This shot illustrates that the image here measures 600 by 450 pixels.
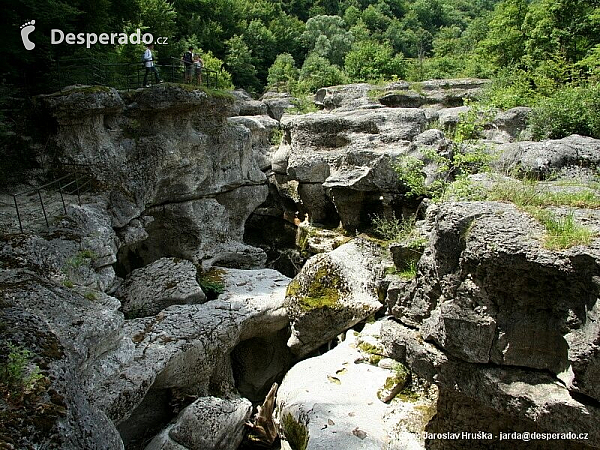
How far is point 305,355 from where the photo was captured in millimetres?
11742

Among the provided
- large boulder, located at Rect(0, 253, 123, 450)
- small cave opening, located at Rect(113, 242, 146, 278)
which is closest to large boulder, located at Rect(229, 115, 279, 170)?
small cave opening, located at Rect(113, 242, 146, 278)

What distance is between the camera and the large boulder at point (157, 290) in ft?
37.4

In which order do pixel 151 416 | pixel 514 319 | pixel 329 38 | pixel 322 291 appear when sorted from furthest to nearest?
pixel 329 38, pixel 322 291, pixel 151 416, pixel 514 319

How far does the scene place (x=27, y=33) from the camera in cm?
1212

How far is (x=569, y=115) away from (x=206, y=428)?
13.0 metres

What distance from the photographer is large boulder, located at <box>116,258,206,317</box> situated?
1141cm

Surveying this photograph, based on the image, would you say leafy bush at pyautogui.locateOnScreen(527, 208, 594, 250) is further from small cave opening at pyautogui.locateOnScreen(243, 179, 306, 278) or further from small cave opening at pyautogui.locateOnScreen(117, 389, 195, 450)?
small cave opening at pyautogui.locateOnScreen(243, 179, 306, 278)

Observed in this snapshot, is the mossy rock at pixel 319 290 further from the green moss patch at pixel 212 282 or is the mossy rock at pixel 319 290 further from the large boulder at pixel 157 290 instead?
the large boulder at pixel 157 290

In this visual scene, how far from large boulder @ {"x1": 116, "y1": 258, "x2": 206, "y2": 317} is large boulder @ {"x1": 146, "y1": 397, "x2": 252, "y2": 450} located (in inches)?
114

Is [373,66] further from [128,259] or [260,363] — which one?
[260,363]

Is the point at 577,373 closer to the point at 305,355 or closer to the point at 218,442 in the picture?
the point at 218,442

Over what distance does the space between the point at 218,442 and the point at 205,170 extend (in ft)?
31.0

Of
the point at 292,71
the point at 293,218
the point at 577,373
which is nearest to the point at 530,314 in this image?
the point at 577,373

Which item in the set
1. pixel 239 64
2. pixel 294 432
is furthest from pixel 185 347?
pixel 239 64
